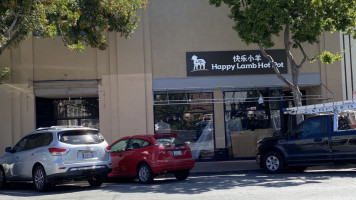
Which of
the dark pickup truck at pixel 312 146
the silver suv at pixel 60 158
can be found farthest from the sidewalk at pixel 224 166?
the silver suv at pixel 60 158

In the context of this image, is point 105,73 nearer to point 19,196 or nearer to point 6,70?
point 6,70

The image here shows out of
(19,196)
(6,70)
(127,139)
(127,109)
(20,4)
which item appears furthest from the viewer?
(127,109)

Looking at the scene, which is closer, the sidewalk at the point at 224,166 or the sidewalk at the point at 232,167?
the sidewalk at the point at 232,167

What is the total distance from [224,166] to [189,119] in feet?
9.21

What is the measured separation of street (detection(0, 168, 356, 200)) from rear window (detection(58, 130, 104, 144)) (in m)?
1.31

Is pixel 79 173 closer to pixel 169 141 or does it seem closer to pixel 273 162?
pixel 169 141

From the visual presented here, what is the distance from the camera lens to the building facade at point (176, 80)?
18297mm

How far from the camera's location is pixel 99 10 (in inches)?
571

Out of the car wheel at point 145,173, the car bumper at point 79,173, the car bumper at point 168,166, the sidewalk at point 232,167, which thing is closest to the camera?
the car bumper at point 79,173

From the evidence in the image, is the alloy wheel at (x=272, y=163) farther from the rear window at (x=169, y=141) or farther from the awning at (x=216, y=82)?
the awning at (x=216, y=82)

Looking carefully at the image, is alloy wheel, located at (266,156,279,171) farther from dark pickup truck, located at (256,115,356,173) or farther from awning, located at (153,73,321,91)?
awning, located at (153,73,321,91)

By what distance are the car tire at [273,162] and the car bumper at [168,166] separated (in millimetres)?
2797

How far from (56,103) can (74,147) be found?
30.6 feet

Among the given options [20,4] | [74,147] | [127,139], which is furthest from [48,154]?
[20,4]
